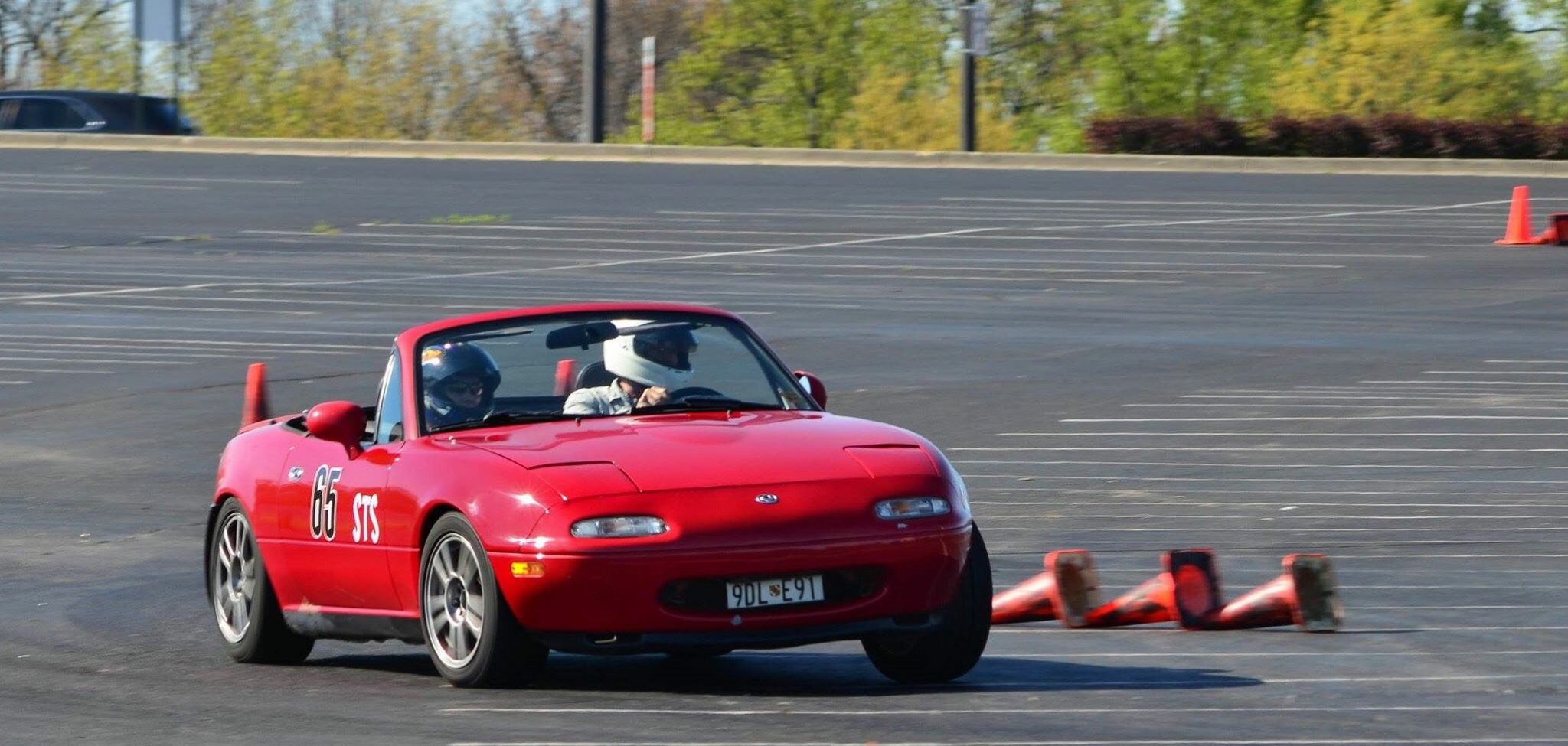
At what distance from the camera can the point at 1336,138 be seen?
39.2 meters

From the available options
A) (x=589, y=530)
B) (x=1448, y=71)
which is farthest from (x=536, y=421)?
(x=1448, y=71)

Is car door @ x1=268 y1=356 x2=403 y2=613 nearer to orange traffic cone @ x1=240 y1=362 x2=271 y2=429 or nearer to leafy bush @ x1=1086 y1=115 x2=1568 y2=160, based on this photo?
orange traffic cone @ x1=240 y1=362 x2=271 y2=429

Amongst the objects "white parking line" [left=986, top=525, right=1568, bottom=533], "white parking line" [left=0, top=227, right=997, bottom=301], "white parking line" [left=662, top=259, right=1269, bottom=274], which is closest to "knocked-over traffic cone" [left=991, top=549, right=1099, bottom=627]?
"white parking line" [left=986, top=525, right=1568, bottom=533]

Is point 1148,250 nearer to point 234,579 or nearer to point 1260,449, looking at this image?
point 1260,449

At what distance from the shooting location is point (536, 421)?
8.36 meters

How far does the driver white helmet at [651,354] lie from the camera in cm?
855

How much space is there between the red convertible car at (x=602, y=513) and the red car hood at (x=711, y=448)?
1 cm

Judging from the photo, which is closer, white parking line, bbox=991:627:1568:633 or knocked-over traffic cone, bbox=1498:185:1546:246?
white parking line, bbox=991:627:1568:633

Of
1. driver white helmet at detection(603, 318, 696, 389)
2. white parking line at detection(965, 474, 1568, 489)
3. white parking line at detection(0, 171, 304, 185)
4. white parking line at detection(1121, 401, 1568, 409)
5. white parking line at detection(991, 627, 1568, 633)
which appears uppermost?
driver white helmet at detection(603, 318, 696, 389)

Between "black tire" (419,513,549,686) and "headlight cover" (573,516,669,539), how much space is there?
1.13 ft

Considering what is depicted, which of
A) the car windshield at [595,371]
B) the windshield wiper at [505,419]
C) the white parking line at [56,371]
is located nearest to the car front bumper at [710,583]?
the windshield wiper at [505,419]

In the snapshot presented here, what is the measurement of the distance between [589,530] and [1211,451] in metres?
8.58

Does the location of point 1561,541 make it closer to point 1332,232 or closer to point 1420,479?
point 1420,479

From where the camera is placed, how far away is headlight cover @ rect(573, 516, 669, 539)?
7.39 m
